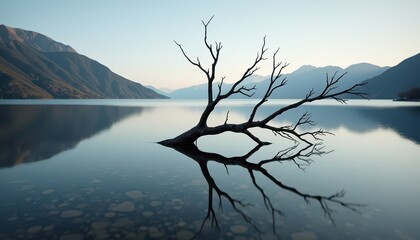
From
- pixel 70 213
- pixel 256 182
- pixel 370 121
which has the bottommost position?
pixel 256 182

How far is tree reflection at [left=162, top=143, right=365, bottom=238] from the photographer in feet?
29.7

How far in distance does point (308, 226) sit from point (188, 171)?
27.2ft

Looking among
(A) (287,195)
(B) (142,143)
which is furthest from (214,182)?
(B) (142,143)

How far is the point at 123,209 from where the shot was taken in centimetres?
933

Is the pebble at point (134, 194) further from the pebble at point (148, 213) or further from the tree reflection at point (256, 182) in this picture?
the tree reflection at point (256, 182)

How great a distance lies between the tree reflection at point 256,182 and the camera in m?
9.06

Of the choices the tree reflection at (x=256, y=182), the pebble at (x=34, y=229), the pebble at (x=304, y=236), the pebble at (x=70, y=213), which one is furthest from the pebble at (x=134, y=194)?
the pebble at (x=304, y=236)

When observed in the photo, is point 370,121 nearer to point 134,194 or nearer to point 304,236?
point 304,236

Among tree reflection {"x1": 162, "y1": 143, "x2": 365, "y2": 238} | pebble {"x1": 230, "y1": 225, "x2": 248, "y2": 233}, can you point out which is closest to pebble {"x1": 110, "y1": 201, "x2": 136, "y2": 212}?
tree reflection {"x1": 162, "y1": 143, "x2": 365, "y2": 238}

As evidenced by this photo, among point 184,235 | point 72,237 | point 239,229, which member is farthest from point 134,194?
point 239,229

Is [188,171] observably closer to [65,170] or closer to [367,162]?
[65,170]

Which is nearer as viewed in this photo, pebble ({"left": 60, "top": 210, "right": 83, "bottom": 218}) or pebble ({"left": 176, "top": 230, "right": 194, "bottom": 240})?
pebble ({"left": 176, "top": 230, "right": 194, "bottom": 240})

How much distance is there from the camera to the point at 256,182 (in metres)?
13.0

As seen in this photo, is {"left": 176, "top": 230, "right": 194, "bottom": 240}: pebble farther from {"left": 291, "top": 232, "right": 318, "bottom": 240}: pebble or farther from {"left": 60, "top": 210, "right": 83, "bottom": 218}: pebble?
{"left": 60, "top": 210, "right": 83, "bottom": 218}: pebble
